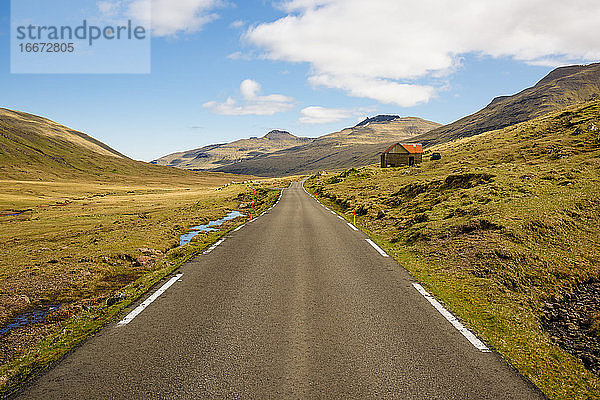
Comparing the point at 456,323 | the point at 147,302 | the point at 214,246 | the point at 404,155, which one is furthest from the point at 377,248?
the point at 404,155

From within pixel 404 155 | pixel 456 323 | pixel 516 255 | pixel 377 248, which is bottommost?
pixel 456 323

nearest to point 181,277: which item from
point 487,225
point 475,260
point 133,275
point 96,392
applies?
point 133,275

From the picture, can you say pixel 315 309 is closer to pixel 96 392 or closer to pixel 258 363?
pixel 258 363

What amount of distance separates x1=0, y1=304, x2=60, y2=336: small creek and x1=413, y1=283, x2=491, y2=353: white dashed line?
9816 mm

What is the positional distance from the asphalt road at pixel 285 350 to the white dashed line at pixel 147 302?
6.2 inches

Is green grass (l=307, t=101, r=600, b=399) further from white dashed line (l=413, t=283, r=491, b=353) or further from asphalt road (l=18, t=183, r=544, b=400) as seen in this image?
asphalt road (l=18, t=183, r=544, b=400)

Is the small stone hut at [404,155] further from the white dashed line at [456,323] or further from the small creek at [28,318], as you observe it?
the small creek at [28,318]

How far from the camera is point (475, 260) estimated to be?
37.3 ft

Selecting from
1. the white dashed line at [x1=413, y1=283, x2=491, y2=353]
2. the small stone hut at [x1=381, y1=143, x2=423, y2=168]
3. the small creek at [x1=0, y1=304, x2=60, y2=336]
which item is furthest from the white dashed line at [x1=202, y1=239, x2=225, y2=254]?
the small stone hut at [x1=381, y1=143, x2=423, y2=168]

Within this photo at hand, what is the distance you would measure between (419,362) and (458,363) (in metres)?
0.61

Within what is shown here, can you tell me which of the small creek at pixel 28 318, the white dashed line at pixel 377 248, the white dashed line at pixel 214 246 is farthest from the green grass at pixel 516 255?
the small creek at pixel 28 318

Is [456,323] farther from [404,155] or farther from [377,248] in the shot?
[404,155]

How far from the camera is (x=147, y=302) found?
8.33 m

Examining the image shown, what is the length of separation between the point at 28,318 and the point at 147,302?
134 inches
